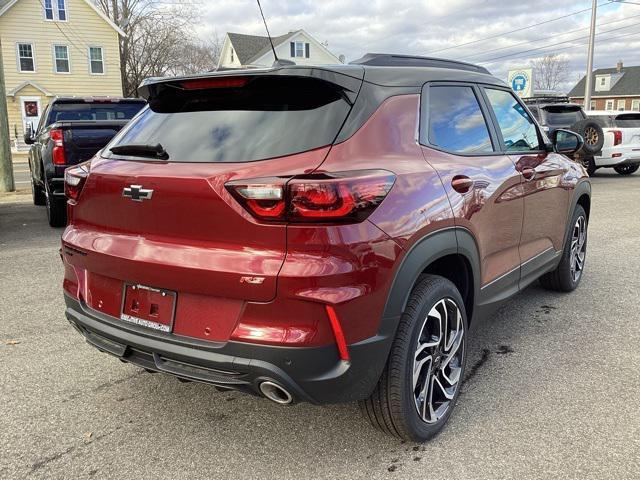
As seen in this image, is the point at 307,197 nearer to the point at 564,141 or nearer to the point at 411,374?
the point at 411,374

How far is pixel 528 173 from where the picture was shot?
12.3 ft

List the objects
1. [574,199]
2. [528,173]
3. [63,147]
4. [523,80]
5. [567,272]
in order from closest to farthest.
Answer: [528,173] < [574,199] < [567,272] < [63,147] < [523,80]

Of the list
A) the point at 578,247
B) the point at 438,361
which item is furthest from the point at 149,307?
the point at 578,247

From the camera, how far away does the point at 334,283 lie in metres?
2.20

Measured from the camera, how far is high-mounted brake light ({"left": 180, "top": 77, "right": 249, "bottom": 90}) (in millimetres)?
2609

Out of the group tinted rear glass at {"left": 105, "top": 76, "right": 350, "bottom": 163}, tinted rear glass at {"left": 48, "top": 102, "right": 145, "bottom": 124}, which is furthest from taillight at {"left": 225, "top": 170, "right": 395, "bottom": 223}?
tinted rear glass at {"left": 48, "top": 102, "right": 145, "bottom": 124}

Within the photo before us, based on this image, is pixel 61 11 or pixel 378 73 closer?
pixel 378 73

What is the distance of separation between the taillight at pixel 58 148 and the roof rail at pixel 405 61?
5384 millimetres

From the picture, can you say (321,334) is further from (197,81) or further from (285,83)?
(197,81)

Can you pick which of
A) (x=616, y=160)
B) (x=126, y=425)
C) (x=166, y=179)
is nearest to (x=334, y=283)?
(x=166, y=179)

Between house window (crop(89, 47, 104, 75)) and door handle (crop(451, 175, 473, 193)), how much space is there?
103ft

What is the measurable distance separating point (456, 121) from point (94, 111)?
7.93 metres

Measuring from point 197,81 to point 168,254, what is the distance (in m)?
0.87

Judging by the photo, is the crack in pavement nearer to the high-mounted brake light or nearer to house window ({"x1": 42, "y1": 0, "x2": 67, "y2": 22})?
the high-mounted brake light
